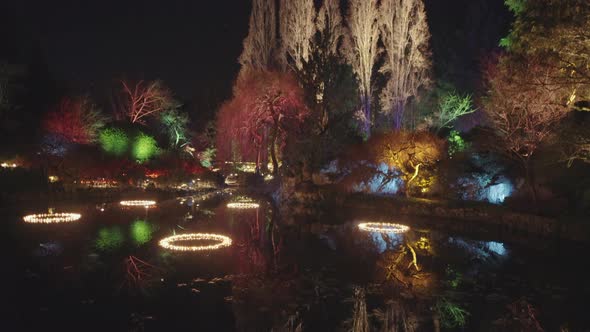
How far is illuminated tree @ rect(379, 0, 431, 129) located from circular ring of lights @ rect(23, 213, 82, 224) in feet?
60.3

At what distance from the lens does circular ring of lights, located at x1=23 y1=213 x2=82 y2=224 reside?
14.9m

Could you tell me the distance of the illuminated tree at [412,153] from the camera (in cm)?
2102

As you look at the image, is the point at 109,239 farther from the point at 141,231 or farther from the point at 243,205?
the point at 243,205

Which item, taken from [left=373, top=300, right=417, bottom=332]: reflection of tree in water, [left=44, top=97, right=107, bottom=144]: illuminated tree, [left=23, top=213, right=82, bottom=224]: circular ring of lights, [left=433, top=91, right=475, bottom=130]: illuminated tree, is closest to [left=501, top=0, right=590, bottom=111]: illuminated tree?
[left=373, top=300, right=417, bottom=332]: reflection of tree in water

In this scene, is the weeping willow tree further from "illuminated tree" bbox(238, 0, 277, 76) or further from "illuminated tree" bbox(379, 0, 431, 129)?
"illuminated tree" bbox(238, 0, 277, 76)

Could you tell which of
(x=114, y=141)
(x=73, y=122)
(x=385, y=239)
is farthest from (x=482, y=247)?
(x=73, y=122)

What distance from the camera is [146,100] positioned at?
38000 millimetres

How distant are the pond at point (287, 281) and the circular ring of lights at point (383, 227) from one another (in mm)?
520

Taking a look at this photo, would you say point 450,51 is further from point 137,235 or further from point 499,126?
point 137,235

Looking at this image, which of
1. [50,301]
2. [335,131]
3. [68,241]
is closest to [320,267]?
[50,301]

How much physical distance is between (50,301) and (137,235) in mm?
5880

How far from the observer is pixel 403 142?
70.1 feet

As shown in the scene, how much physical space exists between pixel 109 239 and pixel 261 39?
2226cm

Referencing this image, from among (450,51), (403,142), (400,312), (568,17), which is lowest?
(400,312)
